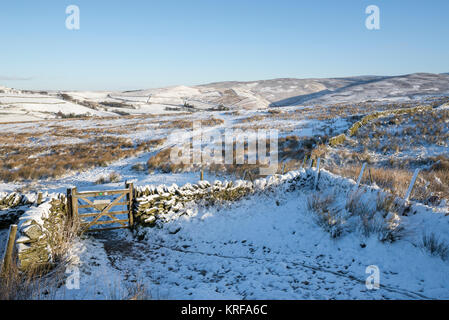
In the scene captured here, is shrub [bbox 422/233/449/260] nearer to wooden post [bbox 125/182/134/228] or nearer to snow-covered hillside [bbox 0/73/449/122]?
wooden post [bbox 125/182/134/228]

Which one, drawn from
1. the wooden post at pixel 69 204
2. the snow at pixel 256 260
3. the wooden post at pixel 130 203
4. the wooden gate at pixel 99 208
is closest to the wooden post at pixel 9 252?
the snow at pixel 256 260

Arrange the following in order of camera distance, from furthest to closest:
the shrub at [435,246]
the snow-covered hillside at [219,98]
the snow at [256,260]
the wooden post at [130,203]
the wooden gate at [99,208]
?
1. the snow-covered hillside at [219,98]
2. the wooden post at [130,203]
3. the wooden gate at [99,208]
4. the shrub at [435,246]
5. the snow at [256,260]

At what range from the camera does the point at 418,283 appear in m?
5.00

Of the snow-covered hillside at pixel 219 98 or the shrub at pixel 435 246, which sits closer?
the shrub at pixel 435 246

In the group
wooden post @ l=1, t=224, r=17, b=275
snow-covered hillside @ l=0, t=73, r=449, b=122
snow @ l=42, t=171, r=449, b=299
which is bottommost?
snow @ l=42, t=171, r=449, b=299

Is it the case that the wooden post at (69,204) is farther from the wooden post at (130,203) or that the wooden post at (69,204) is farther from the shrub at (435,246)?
the shrub at (435,246)

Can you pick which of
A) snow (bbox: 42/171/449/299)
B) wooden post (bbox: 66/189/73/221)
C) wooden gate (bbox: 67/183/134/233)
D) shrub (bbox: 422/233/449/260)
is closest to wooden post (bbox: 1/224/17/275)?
snow (bbox: 42/171/449/299)

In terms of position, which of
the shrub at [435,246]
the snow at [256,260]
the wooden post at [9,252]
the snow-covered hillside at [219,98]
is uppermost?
the snow-covered hillside at [219,98]

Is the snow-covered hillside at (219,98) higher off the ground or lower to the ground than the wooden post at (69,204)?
higher

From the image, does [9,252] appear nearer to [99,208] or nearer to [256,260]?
[99,208]

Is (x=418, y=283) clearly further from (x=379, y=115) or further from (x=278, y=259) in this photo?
(x=379, y=115)

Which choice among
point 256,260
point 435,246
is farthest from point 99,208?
point 435,246

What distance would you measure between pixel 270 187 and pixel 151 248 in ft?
17.3
